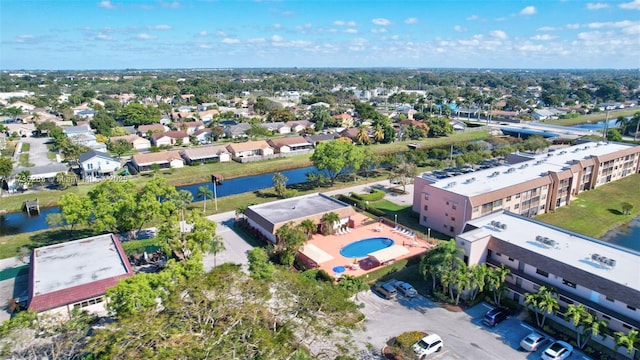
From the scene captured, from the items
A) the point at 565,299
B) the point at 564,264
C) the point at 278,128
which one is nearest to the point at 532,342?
the point at 565,299

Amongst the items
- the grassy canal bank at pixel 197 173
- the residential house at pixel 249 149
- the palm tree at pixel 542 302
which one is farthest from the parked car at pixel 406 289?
the residential house at pixel 249 149

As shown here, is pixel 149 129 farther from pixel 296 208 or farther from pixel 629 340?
pixel 629 340

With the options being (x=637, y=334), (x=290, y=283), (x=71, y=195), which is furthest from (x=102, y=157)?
(x=637, y=334)

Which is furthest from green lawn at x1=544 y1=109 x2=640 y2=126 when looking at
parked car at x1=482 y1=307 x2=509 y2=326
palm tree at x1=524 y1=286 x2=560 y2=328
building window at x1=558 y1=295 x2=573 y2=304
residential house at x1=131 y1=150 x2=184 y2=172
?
parked car at x1=482 y1=307 x2=509 y2=326

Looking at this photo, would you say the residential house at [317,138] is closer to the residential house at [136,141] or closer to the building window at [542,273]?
the residential house at [136,141]

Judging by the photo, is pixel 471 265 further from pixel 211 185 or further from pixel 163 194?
pixel 211 185
